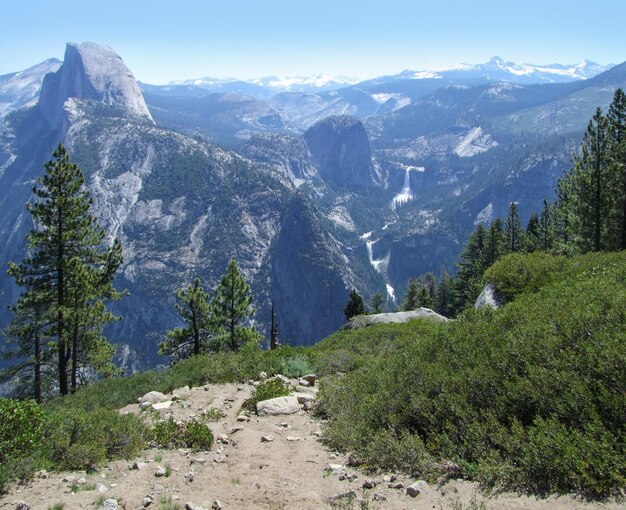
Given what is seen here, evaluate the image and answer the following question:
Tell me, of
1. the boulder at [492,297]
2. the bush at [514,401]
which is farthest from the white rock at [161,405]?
the boulder at [492,297]

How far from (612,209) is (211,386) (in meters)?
32.1

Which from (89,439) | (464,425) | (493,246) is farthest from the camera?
(493,246)

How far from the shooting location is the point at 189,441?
942 cm

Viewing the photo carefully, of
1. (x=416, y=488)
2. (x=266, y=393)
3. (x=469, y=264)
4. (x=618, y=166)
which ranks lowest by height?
A: (x=469, y=264)

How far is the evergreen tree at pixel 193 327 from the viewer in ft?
107

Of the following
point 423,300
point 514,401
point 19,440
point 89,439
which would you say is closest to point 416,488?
point 514,401

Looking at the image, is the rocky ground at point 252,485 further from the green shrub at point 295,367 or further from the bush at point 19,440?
the green shrub at point 295,367

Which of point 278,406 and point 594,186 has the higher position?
point 594,186

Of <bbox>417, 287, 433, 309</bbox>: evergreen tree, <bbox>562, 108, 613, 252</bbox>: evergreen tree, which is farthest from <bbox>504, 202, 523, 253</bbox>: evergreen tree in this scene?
<bbox>562, 108, 613, 252</bbox>: evergreen tree

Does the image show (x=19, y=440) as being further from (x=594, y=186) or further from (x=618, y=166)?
(x=594, y=186)

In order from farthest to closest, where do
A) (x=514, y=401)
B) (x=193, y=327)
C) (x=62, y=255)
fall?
1. (x=193, y=327)
2. (x=62, y=255)
3. (x=514, y=401)

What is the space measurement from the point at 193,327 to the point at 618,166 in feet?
106

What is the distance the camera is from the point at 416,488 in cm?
638

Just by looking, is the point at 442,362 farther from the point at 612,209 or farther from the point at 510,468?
the point at 612,209
